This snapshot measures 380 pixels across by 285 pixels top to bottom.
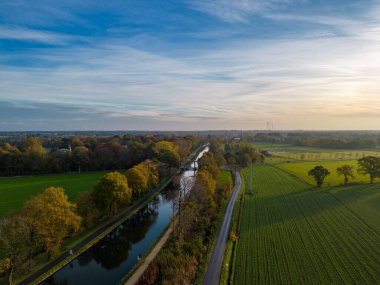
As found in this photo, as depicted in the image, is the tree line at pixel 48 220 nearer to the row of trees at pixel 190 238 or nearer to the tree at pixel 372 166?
the row of trees at pixel 190 238

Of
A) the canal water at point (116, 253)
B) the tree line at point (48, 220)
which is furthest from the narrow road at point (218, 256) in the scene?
the tree line at point (48, 220)

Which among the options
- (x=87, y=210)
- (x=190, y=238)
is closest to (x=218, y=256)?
(x=190, y=238)

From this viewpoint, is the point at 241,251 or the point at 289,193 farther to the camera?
Answer: the point at 289,193

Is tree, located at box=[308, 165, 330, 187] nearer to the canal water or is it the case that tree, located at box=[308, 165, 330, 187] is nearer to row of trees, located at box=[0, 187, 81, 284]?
the canal water

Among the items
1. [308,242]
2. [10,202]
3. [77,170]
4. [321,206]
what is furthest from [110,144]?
[308,242]

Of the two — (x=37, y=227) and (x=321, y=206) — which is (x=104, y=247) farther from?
(x=321, y=206)

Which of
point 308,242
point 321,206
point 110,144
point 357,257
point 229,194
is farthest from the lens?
point 110,144

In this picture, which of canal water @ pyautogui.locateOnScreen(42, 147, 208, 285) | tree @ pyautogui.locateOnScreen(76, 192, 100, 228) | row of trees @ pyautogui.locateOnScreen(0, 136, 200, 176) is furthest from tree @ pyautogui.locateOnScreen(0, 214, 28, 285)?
row of trees @ pyautogui.locateOnScreen(0, 136, 200, 176)

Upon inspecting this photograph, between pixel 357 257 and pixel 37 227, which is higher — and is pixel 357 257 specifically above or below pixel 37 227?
below
